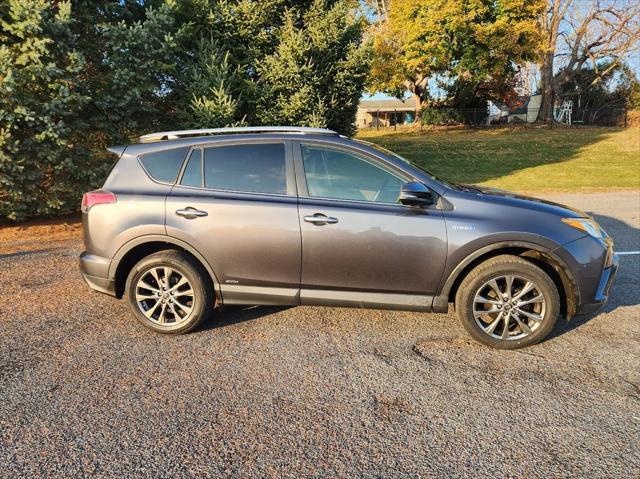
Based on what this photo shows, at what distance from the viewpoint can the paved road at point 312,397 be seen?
2.27m

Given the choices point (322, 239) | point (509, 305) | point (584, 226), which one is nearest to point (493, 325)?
point (509, 305)

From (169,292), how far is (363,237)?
1759 millimetres

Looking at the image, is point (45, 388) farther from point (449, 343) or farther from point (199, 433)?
point (449, 343)

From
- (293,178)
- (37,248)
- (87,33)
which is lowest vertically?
(37,248)

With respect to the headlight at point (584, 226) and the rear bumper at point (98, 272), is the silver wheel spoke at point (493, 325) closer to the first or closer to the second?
the headlight at point (584, 226)

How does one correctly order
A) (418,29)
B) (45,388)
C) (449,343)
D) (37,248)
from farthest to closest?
(418,29)
(37,248)
(449,343)
(45,388)

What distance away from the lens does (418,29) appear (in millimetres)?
27047

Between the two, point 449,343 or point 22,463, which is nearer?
point 22,463

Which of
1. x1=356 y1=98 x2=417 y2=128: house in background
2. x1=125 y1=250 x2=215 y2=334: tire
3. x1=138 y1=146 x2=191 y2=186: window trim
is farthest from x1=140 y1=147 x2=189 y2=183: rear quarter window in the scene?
x1=356 y1=98 x2=417 y2=128: house in background

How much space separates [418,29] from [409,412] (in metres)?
29.0

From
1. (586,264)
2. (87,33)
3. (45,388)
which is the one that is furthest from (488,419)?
(87,33)

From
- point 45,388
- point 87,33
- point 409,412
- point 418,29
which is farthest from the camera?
point 418,29

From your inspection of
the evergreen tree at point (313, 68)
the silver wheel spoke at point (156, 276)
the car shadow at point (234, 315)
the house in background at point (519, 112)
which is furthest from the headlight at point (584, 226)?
the house in background at point (519, 112)

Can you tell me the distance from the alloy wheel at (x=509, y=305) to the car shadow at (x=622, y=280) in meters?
0.40
